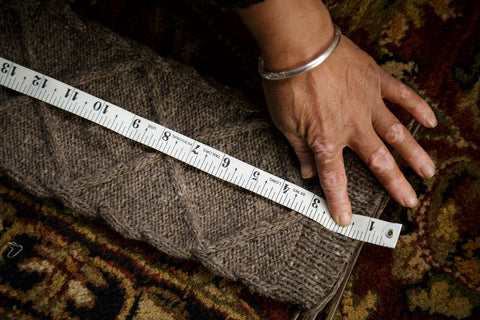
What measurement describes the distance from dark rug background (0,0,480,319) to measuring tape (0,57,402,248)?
0.57 feet

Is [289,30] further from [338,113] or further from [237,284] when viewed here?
[237,284]

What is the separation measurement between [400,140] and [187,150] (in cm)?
55

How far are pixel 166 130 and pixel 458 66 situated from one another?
34.7 inches

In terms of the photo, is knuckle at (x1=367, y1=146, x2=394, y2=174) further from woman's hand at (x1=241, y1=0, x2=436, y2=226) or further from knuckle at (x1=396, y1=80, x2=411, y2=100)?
knuckle at (x1=396, y1=80, x2=411, y2=100)

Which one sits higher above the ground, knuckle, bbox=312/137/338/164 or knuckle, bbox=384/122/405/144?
knuckle, bbox=384/122/405/144

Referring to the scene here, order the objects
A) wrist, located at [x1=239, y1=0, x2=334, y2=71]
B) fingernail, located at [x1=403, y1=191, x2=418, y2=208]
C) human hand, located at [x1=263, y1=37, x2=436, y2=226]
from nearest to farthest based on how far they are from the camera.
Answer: wrist, located at [x1=239, y1=0, x2=334, y2=71]
human hand, located at [x1=263, y1=37, x2=436, y2=226]
fingernail, located at [x1=403, y1=191, x2=418, y2=208]

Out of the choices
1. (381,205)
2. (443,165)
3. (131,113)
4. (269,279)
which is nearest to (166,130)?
(131,113)

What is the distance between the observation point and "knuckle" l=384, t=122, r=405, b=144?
0.95 meters

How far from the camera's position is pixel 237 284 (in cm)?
108

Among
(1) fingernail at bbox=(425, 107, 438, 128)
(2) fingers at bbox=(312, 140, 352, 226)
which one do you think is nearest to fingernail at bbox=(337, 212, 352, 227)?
(2) fingers at bbox=(312, 140, 352, 226)

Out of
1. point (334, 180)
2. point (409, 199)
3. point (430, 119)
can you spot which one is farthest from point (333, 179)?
point (430, 119)

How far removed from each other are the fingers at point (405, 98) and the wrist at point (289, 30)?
8.9 inches

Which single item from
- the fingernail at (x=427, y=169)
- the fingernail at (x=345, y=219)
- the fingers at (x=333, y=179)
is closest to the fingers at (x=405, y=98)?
the fingernail at (x=427, y=169)

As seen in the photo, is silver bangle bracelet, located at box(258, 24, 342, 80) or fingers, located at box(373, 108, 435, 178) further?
fingers, located at box(373, 108, 435, 178)
